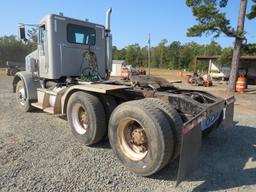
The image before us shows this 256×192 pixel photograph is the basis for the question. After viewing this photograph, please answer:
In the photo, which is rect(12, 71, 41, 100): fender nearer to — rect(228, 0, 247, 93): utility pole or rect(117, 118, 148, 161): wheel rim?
rect(117, 118, 148, 161): wheel rim

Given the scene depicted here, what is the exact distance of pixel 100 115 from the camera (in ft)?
13.7

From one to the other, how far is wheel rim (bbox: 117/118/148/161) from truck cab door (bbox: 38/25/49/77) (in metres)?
3.58

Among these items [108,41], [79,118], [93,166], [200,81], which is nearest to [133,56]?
[200,81]

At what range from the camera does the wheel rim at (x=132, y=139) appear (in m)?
3.46

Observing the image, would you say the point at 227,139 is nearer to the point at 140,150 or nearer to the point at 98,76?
the point at 140,150

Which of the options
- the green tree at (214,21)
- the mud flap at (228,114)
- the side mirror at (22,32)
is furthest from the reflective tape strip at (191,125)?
the green tree at (214,21)

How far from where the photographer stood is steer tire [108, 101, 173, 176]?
303cm

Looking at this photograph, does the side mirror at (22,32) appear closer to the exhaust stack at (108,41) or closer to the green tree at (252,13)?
the exhaust stack at (108,41)

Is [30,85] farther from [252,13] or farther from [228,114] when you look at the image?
[252,13]

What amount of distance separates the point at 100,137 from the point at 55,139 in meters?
1.09

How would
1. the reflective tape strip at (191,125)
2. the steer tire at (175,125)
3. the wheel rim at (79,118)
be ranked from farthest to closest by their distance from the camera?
the wheel rim at (79,118)
the steer tire at (175,125)
the reflective tape strip at (191,125)

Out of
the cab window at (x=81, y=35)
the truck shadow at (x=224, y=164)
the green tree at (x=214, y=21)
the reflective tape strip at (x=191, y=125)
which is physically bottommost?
the truck shadow at (x=224, y=164)

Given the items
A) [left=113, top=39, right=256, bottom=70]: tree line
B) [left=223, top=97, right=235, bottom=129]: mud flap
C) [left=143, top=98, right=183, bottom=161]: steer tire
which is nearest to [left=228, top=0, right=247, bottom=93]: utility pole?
[left=223, top=97, right=235, bottom=129]: mud flap

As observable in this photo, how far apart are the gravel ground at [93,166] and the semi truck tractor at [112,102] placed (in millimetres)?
238
